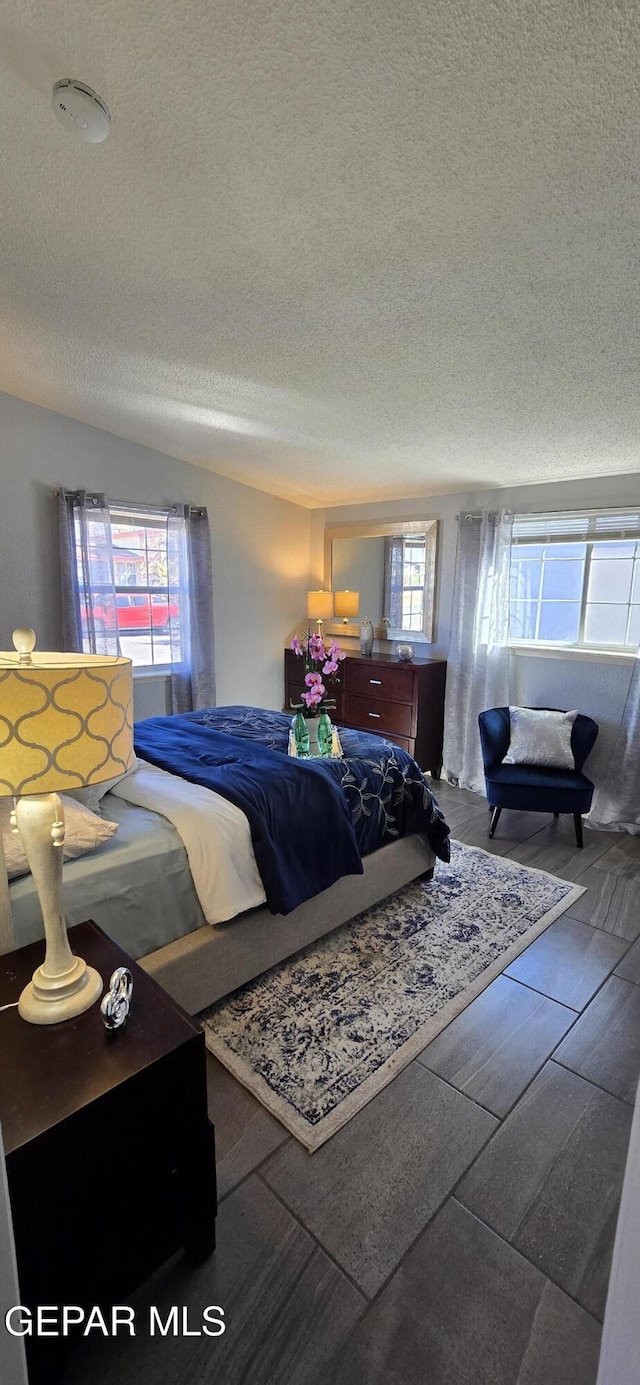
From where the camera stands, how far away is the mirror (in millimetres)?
4562

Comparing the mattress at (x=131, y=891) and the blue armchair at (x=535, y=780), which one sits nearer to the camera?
the mattress at (x=131, y=891)

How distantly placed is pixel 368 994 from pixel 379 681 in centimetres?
272

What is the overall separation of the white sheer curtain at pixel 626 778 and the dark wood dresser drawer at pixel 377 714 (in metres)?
1.42

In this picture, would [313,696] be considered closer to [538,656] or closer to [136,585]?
[538,656]

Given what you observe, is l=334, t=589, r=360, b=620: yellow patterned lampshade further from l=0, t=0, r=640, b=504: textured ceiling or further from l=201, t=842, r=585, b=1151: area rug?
l=201, t=842, r=585, b=1151: area rug

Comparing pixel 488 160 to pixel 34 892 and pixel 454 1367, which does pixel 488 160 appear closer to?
pixel 34 892

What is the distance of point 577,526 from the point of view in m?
3.73

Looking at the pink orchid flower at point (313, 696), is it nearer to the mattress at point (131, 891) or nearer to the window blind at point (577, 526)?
the mattress at point (131, 891)

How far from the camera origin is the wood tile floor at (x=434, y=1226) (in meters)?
1.12

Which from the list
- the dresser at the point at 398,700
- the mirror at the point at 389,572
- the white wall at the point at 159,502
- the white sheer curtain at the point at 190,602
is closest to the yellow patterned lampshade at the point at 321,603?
the mirror at the point at 389,572

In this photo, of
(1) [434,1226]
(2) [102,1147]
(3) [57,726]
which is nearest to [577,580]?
(1) [434,1226]

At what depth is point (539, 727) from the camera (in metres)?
3.62

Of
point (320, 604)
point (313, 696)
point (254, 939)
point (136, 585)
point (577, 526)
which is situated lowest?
point (254, 939)

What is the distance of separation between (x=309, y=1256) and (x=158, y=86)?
2.81 metres
